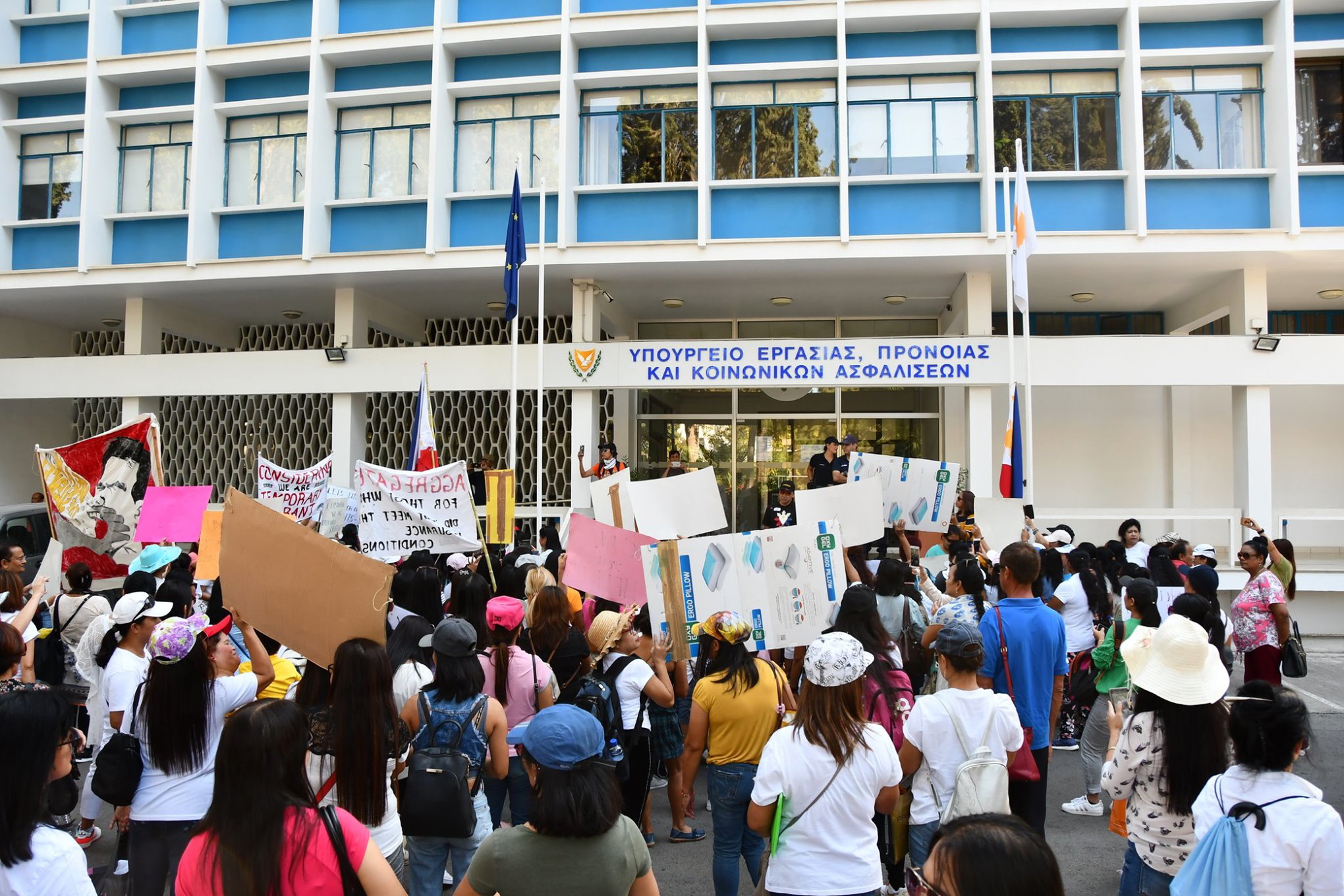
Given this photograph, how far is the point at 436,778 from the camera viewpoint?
3.29 metres

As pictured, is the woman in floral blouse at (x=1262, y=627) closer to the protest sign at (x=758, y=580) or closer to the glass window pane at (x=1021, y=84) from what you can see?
the protest sign at (x=758, y=580)

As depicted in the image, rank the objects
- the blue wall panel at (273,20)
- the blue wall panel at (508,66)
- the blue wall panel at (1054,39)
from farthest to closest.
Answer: the blue wall panel at (273,20) → the blue wall panel at (508,66) → the blue wall panel at (1054,39)

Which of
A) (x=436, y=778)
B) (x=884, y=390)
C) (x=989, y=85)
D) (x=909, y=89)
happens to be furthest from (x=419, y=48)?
(x=436, y=778)

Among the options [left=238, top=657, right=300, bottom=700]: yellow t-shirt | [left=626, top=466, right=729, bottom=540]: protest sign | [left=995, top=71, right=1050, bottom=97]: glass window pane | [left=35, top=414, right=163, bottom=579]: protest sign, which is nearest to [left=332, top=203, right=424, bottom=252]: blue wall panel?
[left=35, top=414, right=163, bottom=579]: protest sign

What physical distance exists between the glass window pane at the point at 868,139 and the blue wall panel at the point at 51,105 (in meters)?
12.6

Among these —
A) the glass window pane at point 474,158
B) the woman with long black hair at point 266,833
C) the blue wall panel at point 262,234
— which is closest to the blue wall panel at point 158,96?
the blue wall panel at point 262,234

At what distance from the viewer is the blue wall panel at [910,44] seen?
13461mm

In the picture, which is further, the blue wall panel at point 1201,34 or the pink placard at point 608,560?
the blue wall panel at point 1201,34

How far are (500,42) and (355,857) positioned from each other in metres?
13.8

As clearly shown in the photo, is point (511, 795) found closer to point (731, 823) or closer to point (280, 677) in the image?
point (731, 823)

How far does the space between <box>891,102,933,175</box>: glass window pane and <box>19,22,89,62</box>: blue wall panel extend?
13137 mm

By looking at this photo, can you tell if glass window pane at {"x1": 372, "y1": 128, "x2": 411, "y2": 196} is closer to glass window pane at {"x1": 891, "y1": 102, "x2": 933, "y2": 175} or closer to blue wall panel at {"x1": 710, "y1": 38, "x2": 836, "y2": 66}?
blue wall panel at {"x1": 710, "y1": 38, "x2": 836, "y2": 66}

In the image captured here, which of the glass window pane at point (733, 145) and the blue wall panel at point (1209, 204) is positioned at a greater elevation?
the glass window pane at point (733, 145)

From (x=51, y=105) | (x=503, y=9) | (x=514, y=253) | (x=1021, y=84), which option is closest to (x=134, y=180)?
(x=51, y=105)
